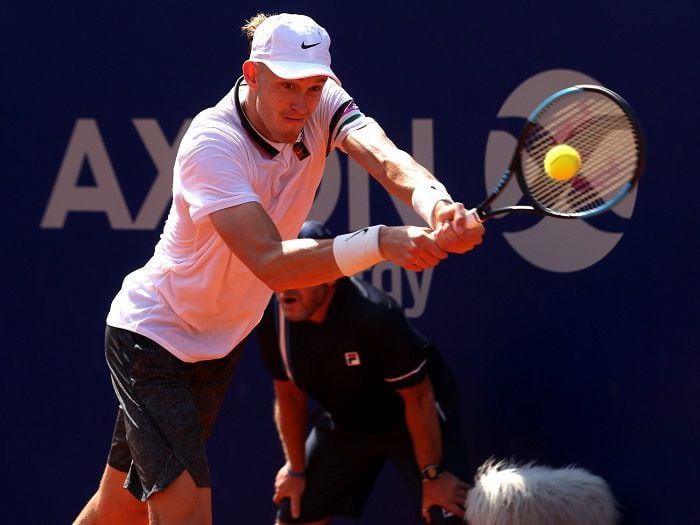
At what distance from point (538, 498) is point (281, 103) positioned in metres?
1.64

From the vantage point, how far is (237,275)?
132 inches

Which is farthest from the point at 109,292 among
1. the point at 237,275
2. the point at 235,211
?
the point at 235,211

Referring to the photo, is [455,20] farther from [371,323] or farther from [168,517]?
[168,517]

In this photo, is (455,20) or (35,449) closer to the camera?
(455,20)

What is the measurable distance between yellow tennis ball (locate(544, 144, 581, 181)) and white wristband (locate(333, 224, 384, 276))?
0.45 m

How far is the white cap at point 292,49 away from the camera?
10.2 ft

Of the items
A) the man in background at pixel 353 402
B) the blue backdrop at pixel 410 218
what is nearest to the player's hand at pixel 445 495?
the man in background at pixel 353 402

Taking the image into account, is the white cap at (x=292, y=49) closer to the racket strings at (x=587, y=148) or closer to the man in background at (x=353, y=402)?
the racket strings at (x=587, y=148)

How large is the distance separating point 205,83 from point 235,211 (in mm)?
1636

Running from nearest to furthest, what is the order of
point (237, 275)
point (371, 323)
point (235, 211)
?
point (235, 211) < point (237, 275) < point (371, 323)

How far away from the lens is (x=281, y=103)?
3.18 meters

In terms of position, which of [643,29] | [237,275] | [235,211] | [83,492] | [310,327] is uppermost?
[643,29]

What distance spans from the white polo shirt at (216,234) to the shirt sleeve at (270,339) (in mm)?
817

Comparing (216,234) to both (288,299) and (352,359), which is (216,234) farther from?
(352,359)
